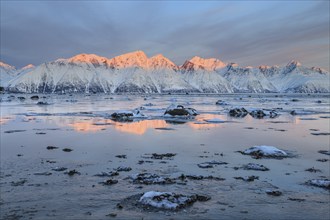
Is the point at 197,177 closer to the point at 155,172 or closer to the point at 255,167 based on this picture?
the point at 155,172

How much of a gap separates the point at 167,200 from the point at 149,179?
2.57 m

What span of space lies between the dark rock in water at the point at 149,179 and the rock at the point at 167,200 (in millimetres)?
1804

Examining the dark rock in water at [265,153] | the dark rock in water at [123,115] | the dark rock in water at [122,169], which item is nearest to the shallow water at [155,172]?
the dark rock in water at [122,169]

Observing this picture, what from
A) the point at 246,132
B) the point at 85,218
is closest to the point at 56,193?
the point at 85,218

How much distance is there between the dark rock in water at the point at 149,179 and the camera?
12.5 m

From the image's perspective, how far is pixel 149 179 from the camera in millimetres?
12766

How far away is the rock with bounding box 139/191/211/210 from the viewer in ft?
33.0

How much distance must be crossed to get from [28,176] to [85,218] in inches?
199

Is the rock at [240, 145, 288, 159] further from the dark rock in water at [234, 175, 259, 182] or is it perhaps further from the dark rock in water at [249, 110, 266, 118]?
the dark rock in water at [249, 110, 266, 118]

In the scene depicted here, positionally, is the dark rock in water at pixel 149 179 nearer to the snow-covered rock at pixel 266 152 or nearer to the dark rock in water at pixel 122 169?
the dark rock in water at pixel 122 169

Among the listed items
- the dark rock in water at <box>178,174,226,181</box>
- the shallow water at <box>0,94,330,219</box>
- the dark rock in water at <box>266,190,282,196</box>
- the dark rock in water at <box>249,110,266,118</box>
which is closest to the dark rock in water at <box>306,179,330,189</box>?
the shallow water at <box>0,94,330,219</box>

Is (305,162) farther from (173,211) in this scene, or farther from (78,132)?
(78,132)

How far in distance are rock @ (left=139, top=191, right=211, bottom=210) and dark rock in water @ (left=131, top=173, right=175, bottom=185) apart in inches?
71.0

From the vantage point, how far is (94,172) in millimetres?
13961
